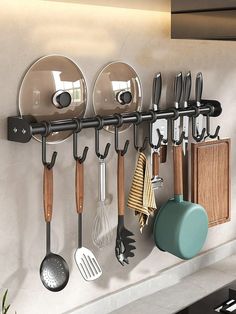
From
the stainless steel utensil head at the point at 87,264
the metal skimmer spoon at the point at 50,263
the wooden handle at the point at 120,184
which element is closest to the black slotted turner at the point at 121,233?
the wooden handle at the point at 120,184

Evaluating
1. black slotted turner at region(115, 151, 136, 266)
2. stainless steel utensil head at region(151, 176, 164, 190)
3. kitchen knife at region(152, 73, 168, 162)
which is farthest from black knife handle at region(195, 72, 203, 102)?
black slotted turner at region(115, 151, 136, 266)

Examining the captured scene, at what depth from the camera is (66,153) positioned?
1566 mm

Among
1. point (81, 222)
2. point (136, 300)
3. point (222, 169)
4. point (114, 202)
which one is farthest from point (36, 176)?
point (222, 169)

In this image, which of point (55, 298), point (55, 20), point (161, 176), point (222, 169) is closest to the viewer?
point (55, 20)

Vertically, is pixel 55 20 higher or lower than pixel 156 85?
higher

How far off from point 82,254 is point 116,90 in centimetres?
45

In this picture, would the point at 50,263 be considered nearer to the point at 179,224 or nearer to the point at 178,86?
the point at 179,224

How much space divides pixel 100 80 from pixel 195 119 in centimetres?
42

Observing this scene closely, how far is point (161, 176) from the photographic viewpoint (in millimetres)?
1879

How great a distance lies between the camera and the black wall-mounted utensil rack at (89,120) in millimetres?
1373

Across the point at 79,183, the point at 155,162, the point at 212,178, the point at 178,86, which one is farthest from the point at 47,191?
the point at 212,178

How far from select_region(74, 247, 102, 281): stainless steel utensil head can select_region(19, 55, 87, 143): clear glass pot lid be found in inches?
12.1

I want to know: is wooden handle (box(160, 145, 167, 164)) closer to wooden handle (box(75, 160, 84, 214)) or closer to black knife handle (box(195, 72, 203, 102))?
black knife handle (box(195, 72, 203, 102))

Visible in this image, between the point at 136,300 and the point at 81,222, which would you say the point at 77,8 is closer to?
the point at 81,222
